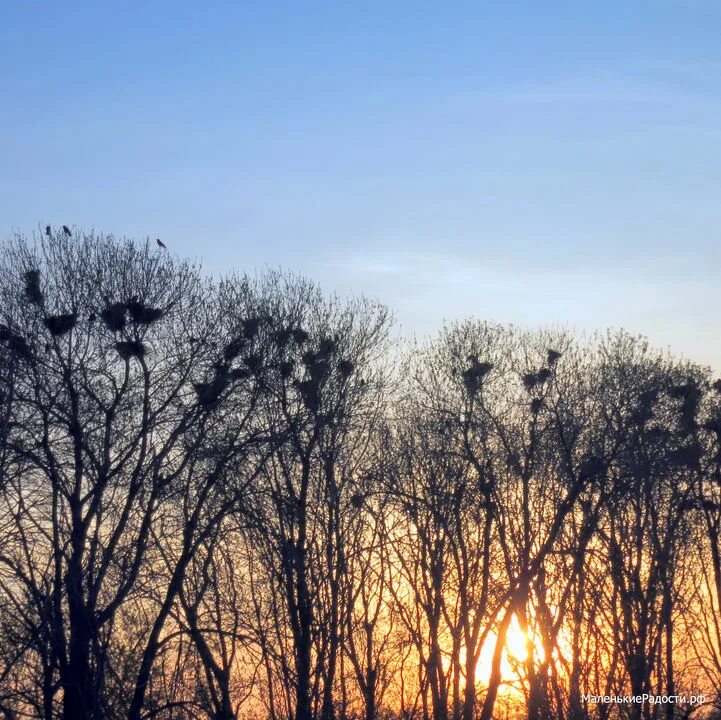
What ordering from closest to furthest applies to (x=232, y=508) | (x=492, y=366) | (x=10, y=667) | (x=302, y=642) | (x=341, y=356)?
1. (x=10, y=667)
2. (x=232, y=508)
3. (x=302, y=642)
4. (x=341, y=356)
5. (x=492, y=366)

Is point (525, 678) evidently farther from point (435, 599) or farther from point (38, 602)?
point (38, 602)

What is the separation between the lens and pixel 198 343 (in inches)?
784

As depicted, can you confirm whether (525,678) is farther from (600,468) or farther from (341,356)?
(341,356)

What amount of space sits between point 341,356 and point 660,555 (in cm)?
941

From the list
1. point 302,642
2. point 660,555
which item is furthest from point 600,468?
point 302,642

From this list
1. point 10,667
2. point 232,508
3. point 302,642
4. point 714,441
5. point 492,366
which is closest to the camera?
point 10,667

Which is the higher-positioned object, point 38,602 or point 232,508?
point 232,508

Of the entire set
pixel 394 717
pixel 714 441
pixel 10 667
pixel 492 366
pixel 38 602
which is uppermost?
pixel 492 366

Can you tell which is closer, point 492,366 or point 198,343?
point 198,343

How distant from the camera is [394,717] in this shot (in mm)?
28062

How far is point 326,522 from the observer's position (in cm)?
2266

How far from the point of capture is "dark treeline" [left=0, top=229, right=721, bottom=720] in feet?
57.5

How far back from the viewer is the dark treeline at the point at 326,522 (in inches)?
690

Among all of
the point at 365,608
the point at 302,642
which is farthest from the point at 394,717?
the point at 302,642
